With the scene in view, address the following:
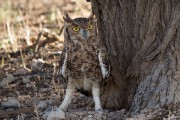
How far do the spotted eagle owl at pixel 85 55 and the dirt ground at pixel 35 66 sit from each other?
1.15 ft

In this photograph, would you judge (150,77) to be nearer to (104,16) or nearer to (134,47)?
(134,47)

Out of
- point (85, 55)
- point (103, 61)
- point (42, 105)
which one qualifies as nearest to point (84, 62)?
point (85, 55)

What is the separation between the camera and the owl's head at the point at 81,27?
17.8 ft

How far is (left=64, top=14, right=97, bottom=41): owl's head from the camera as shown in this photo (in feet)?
17.8

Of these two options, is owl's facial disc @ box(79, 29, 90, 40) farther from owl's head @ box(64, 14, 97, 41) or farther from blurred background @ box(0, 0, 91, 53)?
blurred background @ box(0, 0, 91, 53)

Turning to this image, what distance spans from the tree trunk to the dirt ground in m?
0.23

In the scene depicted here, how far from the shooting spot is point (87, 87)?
226 inches

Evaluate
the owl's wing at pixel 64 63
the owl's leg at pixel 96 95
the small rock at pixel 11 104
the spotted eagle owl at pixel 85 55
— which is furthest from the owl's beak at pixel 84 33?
the small rock at pixel 11 104

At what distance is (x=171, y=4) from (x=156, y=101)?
92cm

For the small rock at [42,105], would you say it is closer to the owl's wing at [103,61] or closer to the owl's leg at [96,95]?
the owl's leg at [96,95]

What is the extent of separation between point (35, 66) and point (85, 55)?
2244 millimetres

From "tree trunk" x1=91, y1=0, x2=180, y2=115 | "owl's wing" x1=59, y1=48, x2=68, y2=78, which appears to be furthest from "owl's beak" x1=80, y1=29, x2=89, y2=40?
"tree trunk" x1=91, y1=0, x2=180, y2=115

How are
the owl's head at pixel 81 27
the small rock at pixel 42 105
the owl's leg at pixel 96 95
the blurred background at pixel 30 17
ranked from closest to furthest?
the owl's head at pixel 81 27 < the owl's leg at pixel 96 95 < the small rock at pixel 42 105 < the blurred background at pixel 30 17

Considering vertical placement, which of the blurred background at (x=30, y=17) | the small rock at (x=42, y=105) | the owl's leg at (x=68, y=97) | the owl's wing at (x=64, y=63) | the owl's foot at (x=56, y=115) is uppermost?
the blurred background at (x=30, y=17)
